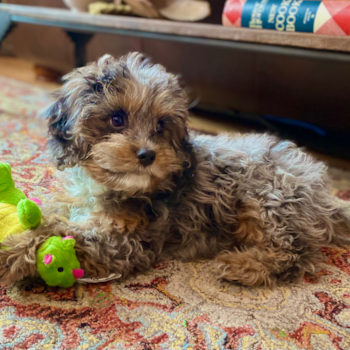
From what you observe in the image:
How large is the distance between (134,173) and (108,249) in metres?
0.25

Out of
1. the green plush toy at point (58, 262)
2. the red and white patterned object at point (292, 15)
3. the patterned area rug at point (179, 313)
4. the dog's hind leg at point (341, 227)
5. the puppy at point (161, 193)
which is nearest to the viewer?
the patterned area rug at point (179, 313)

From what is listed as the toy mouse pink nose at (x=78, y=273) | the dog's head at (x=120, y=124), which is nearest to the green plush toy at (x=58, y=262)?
the toy mouse pink nose at (x=78, y=273)

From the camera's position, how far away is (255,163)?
150 centimetres

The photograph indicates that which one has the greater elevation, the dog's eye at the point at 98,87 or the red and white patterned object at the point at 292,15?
the red and white patterned object at the point at 292,15

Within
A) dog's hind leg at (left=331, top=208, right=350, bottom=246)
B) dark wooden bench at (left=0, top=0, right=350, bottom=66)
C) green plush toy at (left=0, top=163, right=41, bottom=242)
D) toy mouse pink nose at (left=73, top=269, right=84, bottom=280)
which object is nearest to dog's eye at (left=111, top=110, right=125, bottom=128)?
green plush toy at (left=0, top=163, right=41, bottom=242)

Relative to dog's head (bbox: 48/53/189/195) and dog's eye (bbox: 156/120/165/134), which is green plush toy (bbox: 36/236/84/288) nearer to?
dog's head (bbox: 48/53/189/195)

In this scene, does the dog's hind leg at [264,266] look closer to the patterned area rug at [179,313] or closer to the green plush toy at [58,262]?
the patterned area rug at [179,313]

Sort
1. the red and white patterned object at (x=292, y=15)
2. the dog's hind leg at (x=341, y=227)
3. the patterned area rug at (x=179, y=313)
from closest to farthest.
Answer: the patterned area rug at (x=179, y=313)
the dog's hind leg at (x=341, y=227)
the red and white patterned object at (x=292, y=15)

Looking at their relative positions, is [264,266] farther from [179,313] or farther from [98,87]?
[98,87]

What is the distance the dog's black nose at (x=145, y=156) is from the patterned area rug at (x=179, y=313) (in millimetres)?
379

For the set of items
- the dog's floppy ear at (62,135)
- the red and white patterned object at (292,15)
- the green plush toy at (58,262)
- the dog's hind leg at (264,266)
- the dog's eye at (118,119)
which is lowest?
the dog's hind leg at (264,266)

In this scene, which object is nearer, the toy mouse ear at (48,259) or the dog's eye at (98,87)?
the toy mouse ear at (48,259)

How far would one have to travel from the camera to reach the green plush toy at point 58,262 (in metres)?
1.17

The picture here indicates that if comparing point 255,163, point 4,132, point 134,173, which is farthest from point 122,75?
point 4,132
